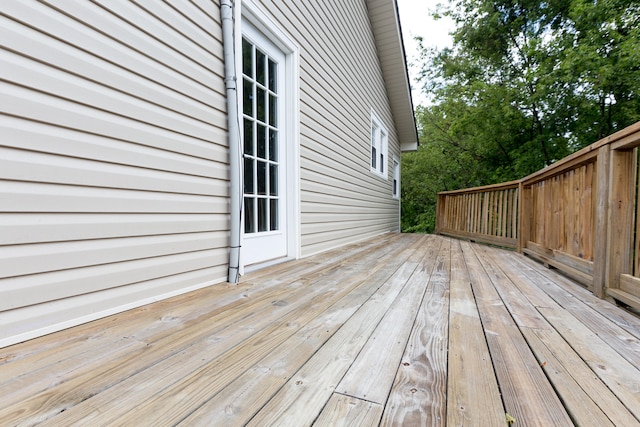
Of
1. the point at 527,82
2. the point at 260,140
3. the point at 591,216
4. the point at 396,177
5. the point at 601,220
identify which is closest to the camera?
the point at 601,220

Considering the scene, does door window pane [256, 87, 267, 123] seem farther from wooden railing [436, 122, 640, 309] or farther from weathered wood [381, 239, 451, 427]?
wooden railing [436, 122, 640, 309]

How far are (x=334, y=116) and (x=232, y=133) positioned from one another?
7.23 feet

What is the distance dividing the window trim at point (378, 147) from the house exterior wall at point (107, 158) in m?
3.82

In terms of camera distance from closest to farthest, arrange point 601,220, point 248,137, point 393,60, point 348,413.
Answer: point 348,413, point 601,220, point 248,137, point 393,60

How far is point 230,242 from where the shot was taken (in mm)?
2104

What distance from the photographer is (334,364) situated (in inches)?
39.5

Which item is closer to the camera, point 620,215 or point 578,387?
point 578,387

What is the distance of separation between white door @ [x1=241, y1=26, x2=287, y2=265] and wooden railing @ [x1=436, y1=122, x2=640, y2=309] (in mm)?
2390

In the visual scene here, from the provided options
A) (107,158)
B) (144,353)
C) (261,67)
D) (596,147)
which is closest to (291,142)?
(261,67)

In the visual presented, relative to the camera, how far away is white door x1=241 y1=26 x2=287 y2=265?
2.39 meters

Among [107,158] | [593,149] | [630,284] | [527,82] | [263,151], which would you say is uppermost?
[527,82]

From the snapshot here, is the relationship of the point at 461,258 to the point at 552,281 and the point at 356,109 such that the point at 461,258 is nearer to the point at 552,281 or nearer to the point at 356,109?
the point at 552,281

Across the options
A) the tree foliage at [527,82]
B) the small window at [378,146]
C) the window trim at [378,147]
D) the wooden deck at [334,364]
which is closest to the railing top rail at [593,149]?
the wooden deck at [334,364]

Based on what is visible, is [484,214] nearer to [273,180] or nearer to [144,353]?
[273,180]
